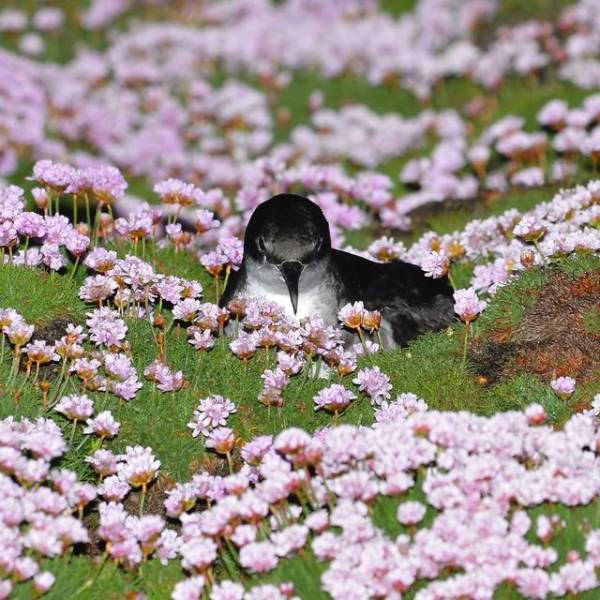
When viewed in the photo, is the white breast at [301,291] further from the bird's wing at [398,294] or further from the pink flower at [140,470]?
the pink flower at [140,470]

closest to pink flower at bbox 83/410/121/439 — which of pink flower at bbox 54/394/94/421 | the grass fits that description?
pink flower at bbox 54/394/94/421

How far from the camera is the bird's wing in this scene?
394 inches

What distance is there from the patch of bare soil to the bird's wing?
0.94 meters

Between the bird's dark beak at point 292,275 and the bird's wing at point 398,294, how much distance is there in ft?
1.98

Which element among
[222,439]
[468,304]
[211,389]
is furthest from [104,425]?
[468,304]

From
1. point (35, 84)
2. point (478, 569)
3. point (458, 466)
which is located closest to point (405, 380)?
point (458, 466)

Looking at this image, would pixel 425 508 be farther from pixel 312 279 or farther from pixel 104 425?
pixel 312 279

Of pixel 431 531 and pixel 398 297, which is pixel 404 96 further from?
pixel 431 531

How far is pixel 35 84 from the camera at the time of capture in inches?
771

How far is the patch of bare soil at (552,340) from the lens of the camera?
8773 millimetres

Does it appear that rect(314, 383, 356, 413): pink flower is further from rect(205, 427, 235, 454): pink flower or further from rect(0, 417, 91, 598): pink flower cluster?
rect(0, 417, 91, 598): pink flower cluster

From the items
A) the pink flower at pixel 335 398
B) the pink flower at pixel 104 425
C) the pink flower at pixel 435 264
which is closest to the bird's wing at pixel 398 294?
the pink flower at pixel 435 264

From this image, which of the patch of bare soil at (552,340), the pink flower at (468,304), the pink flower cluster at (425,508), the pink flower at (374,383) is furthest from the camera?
the patch of bare soil at (552,340)

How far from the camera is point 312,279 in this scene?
375 inches
